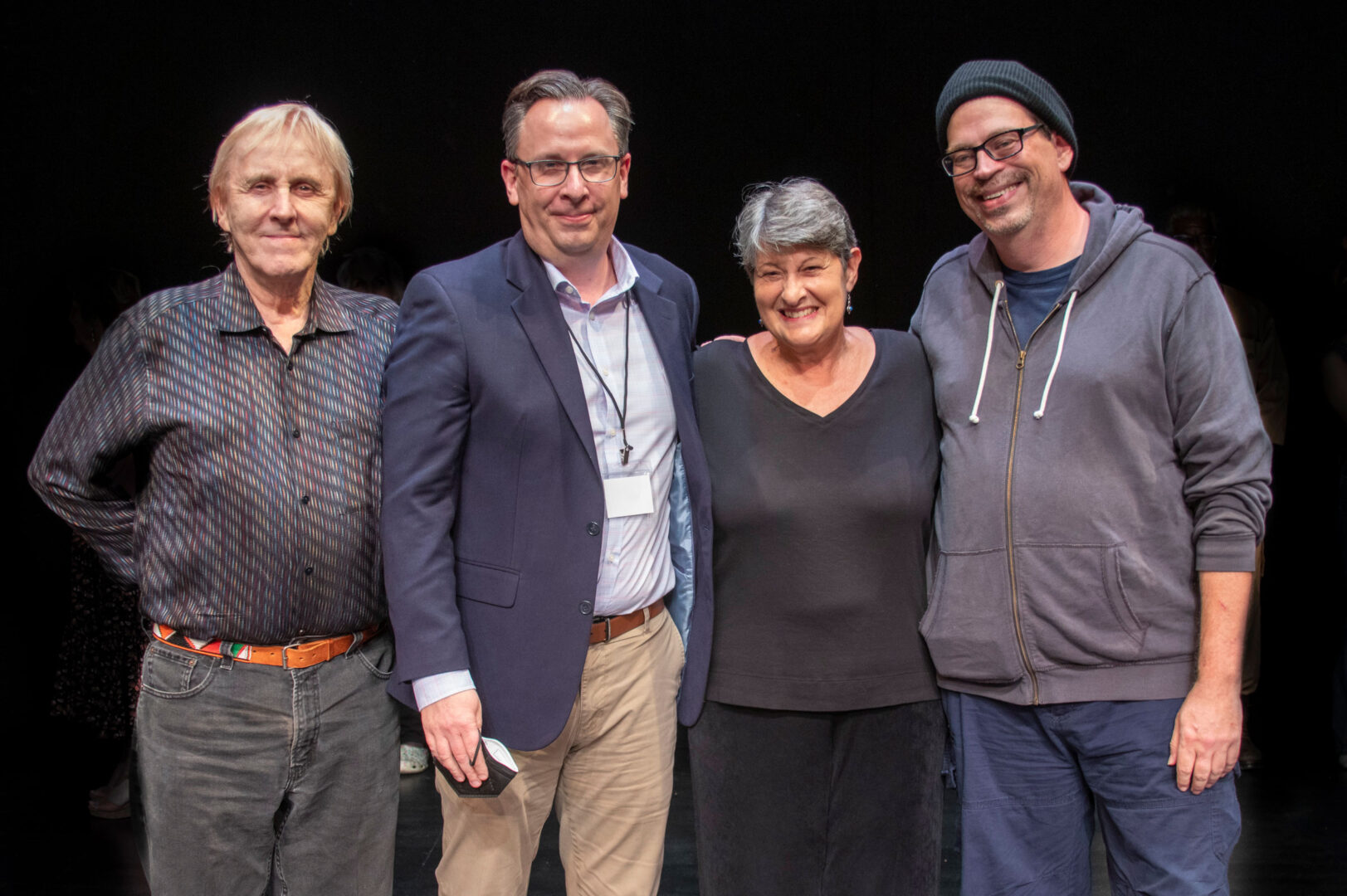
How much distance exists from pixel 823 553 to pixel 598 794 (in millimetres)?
606

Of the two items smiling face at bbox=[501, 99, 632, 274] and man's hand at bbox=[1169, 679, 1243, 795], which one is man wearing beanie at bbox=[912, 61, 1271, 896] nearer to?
man's hand at bbox=[1169, 679, 1243, 795]

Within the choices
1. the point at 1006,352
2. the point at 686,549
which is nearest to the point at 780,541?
the point at 686,549

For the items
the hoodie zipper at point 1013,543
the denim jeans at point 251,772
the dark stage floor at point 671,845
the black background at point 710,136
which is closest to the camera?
the denim jeans at point 251,772

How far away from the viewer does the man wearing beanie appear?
67.5 inches

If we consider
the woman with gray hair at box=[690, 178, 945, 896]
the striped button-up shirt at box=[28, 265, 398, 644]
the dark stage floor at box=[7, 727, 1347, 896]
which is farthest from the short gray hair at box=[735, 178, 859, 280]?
the dark stage floor at box=[7, 727, 1347, 896]

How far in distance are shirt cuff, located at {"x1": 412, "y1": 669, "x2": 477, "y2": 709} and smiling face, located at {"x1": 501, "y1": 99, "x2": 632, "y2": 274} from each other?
74 cm

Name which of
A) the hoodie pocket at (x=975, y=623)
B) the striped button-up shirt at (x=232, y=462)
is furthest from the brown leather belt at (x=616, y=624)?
the hoodie pocket at (x=975, y=623)

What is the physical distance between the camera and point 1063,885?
186cm

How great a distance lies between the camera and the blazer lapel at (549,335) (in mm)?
1768

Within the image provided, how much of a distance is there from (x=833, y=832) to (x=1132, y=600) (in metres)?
0.65

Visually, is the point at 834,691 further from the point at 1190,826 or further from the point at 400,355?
the point at 400,355

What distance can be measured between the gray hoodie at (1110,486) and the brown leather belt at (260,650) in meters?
1.04

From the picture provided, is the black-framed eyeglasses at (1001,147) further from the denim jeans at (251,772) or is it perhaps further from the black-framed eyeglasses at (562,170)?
the denim jeans at (251,772)

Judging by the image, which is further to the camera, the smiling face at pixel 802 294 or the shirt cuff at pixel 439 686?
the smiling face at pixel 802 294
